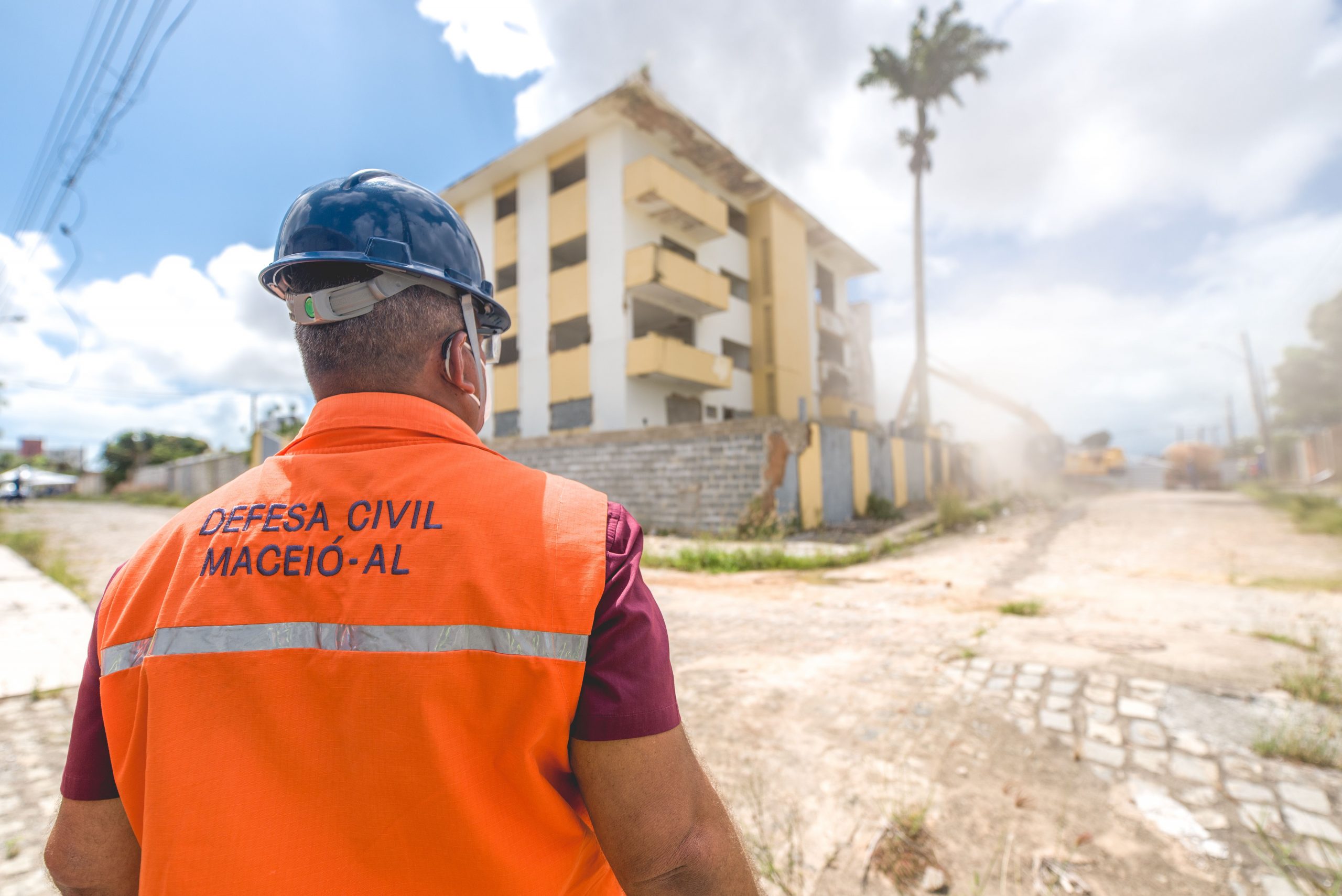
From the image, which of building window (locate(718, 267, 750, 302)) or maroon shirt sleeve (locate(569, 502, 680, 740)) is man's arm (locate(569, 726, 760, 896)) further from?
building window (locate(718, 267, 750, 302))

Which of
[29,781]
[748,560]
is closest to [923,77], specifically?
[748,560]

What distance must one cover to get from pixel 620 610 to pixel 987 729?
298cm

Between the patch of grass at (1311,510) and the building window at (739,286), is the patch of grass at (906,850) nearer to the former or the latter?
the patch of grass at (1311,510)

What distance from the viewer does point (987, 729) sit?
10.0 feet

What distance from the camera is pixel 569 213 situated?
1712 centimetres

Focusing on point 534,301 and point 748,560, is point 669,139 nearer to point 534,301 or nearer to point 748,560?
point 534,301

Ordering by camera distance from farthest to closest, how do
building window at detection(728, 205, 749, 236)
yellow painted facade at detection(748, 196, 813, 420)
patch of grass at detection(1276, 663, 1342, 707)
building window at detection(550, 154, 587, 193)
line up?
building window at detection(728, 205, 749, 236) → yellow painted facade at detection(748, 196, 813, 420) → building window at detection(550, 154, 587, 193) → patch of grass at detection(1276, 663, 1342, 707)

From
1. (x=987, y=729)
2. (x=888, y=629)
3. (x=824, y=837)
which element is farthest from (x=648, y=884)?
(x=888, y=629)

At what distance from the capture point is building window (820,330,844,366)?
2391cm

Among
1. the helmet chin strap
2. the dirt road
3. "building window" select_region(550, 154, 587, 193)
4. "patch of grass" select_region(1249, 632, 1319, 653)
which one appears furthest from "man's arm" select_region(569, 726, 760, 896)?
"building window" select_region(550, 154, 587, 193)

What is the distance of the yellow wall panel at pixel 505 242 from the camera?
18422 millimetres

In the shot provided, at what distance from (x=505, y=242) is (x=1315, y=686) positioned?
18.9 m

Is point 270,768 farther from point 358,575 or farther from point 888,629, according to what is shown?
point 888,629

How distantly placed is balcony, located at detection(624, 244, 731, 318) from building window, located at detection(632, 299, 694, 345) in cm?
40
